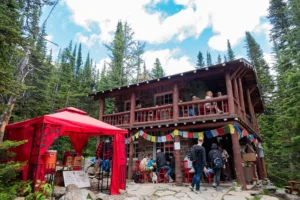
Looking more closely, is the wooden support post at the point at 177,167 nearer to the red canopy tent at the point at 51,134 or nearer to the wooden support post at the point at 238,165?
the wooden support post at the point at 238,165

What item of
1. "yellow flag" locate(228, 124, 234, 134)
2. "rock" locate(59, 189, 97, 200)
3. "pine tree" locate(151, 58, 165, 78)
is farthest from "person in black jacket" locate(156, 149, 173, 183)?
"pine tree" locate(151, 58, 165, 78)

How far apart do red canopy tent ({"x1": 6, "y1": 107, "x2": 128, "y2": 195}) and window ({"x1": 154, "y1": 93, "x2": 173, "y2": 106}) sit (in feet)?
18.8

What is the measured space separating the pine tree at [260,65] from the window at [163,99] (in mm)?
16904

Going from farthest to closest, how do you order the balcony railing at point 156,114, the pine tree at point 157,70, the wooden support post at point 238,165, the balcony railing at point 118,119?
1. the pine tree at point 157,70
2. the balcony railing at point 118,119
3. the balcony railing at point 156,114
4. the wooden support post at point 238,165

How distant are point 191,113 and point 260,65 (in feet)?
71.9

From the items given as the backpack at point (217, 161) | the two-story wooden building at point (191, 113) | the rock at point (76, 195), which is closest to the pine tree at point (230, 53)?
the two-story wooden building at point (191, 113)

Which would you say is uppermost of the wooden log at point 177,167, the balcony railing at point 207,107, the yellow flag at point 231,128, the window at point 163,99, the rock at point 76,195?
the window at point 163,99

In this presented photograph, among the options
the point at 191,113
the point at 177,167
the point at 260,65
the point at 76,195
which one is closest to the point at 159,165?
the point at 177,167

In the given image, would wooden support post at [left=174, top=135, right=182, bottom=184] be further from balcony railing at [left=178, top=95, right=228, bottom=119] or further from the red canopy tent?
the red canopy tent

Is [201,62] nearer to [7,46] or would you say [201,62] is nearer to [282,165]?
[282,165]

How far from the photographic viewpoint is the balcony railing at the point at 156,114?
1015 centimetres

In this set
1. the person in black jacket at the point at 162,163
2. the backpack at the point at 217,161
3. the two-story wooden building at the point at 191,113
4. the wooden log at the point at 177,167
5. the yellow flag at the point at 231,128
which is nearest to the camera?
the backpack at the point at 217,161

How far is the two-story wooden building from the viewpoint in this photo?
841 cm

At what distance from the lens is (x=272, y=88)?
2348 cm
